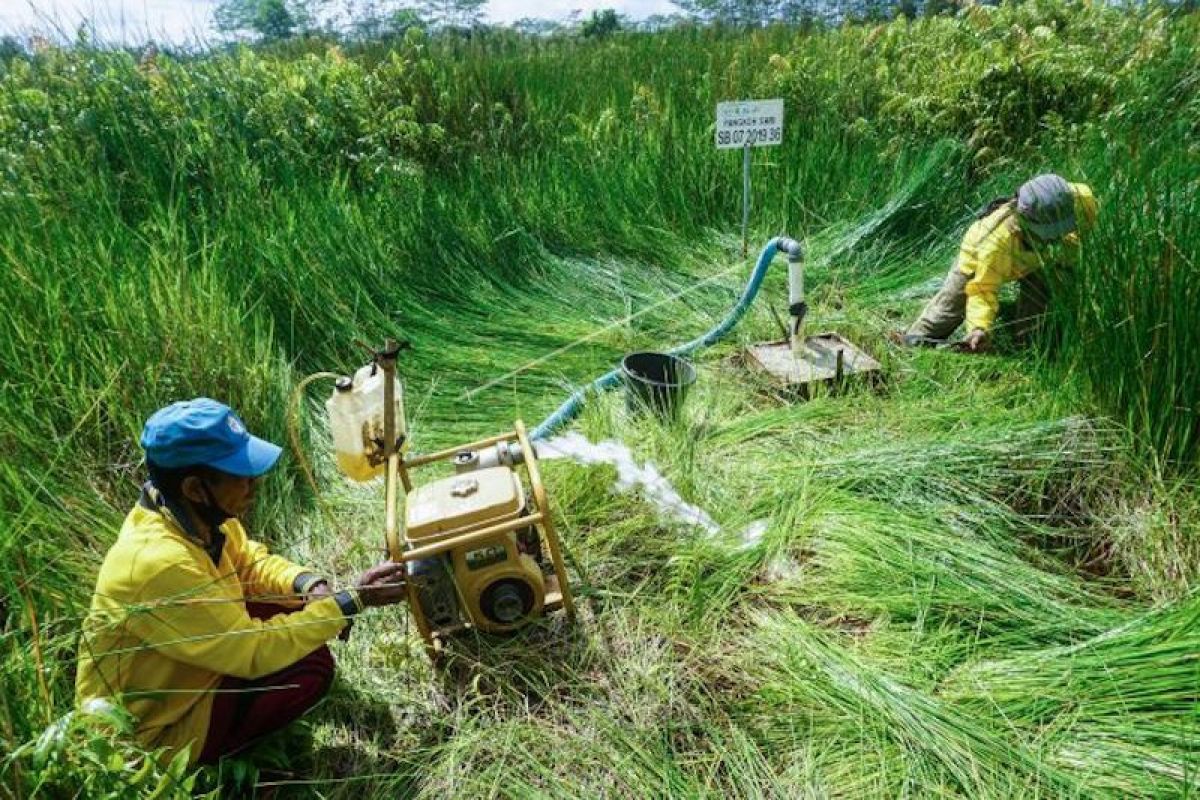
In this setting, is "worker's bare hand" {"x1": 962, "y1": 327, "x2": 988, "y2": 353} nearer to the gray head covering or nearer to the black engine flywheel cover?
the gray head covering

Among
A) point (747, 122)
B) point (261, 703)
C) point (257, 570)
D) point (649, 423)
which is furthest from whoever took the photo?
point (747, 122)

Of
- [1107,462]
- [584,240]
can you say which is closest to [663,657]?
[1107,462]

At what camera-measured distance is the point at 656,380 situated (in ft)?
10.4

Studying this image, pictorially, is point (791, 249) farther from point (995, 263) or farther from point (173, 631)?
point (173, 631)

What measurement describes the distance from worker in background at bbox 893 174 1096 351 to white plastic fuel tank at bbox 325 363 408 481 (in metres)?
2.28

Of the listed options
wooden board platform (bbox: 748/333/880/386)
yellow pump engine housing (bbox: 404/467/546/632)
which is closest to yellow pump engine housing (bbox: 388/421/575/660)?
yellow pump engine housing (bbox: 404/467/546/632)

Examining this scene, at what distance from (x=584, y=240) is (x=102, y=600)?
373 cm

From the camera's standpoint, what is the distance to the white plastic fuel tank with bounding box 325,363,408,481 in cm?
181

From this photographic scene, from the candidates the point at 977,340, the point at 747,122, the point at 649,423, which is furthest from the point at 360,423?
the point at 747,122

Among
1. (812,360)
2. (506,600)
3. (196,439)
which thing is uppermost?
(196,439)

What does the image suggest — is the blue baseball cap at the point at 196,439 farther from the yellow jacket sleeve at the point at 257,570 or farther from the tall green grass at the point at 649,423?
the yellow jacket sleeve at the point at 257,570

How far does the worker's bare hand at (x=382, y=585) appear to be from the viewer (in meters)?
1.77

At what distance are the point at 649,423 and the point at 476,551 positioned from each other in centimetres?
115

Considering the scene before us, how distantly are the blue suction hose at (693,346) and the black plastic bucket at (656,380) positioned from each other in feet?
0.38
